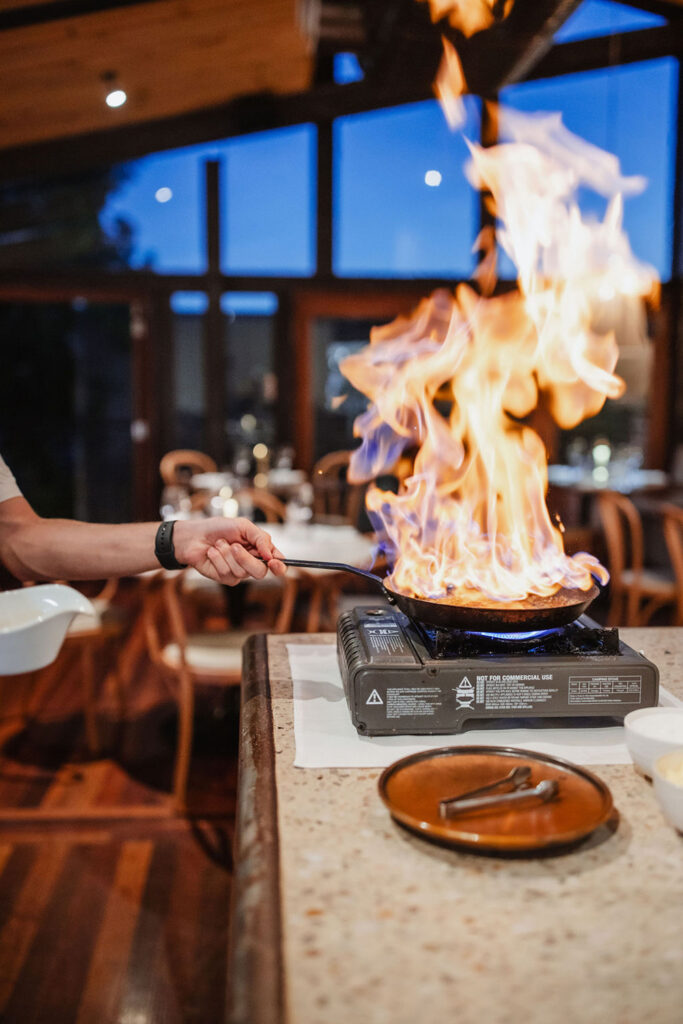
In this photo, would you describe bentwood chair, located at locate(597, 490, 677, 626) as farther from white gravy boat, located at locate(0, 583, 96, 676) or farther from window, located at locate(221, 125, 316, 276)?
window, located at locate(221, 125, 316, 276)

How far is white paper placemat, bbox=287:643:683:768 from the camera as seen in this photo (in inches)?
41.9

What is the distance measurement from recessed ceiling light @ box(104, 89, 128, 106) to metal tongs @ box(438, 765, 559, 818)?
5136mm

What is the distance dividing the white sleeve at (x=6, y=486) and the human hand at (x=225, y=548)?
41 centimetres

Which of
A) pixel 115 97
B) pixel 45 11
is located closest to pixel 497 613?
pixel 45 11

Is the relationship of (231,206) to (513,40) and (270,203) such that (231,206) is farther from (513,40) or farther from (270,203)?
(513,40)

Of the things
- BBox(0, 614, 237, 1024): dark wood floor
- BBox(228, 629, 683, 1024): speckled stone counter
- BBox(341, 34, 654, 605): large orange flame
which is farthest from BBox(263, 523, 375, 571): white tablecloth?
BBox(228, 629, 683, 1024): speckled stone counter

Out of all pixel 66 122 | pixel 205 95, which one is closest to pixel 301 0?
pixel 205 95

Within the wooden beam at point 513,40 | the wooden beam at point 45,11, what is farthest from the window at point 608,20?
the wooden beam at point 45,11

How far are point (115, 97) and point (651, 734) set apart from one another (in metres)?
5.38

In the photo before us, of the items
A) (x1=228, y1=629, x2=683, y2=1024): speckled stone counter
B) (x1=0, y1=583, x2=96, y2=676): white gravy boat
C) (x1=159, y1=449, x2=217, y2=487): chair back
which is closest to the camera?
(x1=228, y1=629, x2=683, y2=1024): speckled stone counter

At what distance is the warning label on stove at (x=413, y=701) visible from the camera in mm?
1113

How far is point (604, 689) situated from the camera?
3.77ft

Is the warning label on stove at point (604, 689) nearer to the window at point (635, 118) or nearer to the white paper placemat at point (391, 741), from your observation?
the white paper placemat at point (391, 741)

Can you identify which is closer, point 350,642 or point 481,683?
point 481,683
